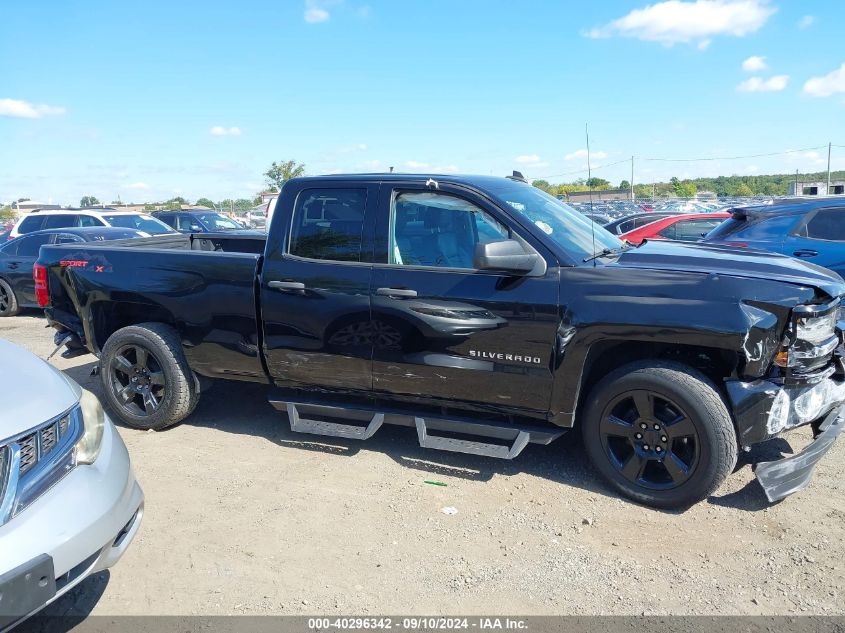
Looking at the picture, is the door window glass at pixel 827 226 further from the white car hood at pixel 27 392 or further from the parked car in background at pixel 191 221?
the parked car in background at pixel 191 221

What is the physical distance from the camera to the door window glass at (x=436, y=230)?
4293 mm

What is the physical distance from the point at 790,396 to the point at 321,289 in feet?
9.50

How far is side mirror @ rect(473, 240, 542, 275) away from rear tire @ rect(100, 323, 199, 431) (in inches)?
100

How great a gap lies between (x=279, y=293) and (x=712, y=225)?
373 inches

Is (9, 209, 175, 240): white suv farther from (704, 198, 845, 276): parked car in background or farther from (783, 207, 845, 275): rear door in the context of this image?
(783, 207, 845, 275): rear door

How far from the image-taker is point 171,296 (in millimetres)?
4961

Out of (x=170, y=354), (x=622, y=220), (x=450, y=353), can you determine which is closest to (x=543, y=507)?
(x=450, y=353)

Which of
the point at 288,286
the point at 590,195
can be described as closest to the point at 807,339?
the point at 590,195

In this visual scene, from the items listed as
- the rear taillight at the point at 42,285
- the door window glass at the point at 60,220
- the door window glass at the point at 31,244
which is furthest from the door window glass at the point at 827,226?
the door window glass at the point at 60,220

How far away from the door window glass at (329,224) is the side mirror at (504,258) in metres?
0.97

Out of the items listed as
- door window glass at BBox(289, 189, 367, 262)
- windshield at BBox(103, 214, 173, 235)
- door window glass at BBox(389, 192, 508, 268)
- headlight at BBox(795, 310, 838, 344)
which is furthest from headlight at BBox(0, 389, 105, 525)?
windshield at BBox(103, 214, 173, 235)

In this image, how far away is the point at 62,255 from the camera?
5.42 metres

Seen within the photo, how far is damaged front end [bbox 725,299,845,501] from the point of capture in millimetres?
3592

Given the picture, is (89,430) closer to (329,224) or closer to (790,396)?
(329,224)
